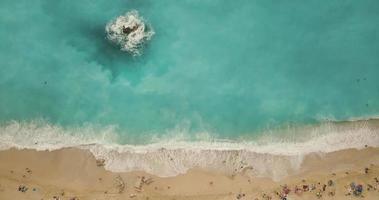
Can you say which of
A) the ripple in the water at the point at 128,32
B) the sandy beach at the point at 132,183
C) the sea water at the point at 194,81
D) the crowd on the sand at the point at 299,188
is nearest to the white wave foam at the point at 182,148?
the sea water at the point at 194,81

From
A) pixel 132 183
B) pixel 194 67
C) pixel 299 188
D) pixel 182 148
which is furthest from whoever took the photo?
pixel 194 67

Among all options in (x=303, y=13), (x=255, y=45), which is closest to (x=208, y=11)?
(x=255, y=45)

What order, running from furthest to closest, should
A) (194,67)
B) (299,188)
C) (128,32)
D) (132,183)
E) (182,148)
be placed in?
(194,67)
(128,32)
(182,148)
(299,188)
(132,183)

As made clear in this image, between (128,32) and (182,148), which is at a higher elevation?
(128,32)

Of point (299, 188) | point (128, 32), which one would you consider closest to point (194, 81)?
point (128, 32)

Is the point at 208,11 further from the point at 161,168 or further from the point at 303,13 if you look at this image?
the point at 161,168

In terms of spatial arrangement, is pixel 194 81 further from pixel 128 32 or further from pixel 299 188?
pixel 299 188
